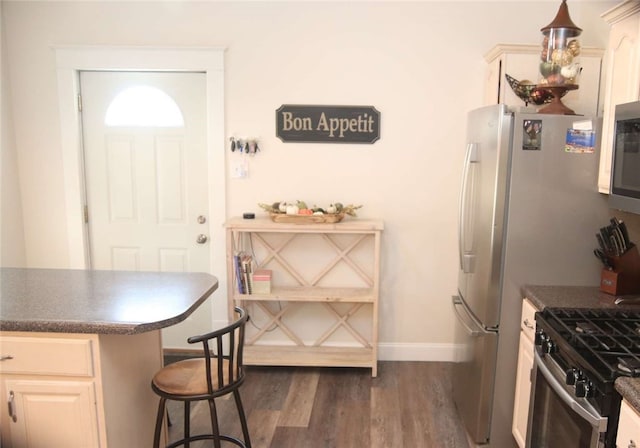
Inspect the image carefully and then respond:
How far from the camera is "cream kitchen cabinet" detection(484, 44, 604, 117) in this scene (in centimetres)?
261

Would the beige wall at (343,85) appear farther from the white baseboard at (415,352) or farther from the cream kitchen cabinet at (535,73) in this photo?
the cream kitchen cabinet at (535,73)

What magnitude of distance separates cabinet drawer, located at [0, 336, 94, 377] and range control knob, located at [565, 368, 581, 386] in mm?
1672

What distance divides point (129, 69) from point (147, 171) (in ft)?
2.27

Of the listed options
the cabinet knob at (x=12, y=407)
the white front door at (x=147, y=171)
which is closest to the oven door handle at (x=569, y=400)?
the cabinet knob at (x=12, y=407)

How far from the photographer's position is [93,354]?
170 centimetres

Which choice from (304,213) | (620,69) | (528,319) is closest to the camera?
(620,69)

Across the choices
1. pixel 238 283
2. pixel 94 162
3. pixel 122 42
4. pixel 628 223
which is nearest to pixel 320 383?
pixel 238 283

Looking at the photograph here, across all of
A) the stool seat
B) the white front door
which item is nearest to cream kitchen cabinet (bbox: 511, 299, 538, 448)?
the stool seat

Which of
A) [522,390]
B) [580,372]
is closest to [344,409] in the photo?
[522,390]

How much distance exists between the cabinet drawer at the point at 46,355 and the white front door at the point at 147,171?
166cm

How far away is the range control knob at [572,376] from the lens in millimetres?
1549

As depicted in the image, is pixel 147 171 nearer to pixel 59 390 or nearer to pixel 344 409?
pixel 59 390

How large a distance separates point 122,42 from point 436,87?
212cm

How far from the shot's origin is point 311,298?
3059mm
